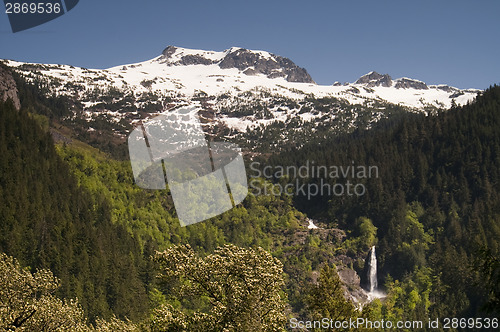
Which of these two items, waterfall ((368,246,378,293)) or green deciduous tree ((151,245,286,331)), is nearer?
green deciduous tree ((151,245,286,331))

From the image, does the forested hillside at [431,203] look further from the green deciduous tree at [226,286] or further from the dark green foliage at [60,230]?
the green deciduous tree at [226,286]

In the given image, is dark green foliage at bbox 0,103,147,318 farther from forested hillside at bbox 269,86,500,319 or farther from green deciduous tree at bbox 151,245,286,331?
green deciduous tree at bbox 151,245,286,331

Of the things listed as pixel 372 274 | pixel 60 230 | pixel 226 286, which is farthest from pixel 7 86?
pixel 226 286

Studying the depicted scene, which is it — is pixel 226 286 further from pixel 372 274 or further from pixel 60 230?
pixel 372 274

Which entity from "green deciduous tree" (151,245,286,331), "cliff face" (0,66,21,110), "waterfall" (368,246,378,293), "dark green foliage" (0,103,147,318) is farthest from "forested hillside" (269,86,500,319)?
"cliff face" (0,66,21,110)

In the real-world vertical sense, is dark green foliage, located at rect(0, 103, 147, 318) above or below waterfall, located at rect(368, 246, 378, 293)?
above

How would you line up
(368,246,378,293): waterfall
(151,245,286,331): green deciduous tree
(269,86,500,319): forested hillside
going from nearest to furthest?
(151,245,286,331): green deciduous tree
(269,86,500,319): forested hillside
(368,246,378,293): waterfall

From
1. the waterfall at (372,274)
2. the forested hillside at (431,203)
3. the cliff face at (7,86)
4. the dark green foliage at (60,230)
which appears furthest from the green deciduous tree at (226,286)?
the cliff face at (7,86)

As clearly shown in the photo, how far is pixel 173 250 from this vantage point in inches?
939

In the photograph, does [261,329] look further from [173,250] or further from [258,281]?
[173,250]

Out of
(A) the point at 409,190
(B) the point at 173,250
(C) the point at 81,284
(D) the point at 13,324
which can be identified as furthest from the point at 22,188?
(A) the point at 409,190

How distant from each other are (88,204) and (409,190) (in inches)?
4495

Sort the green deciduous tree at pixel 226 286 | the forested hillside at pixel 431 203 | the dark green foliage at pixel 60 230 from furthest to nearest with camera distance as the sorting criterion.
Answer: the forested hillside at pixel 431 203 < the dark green foliage at pixel 60 230 < the green deciduous tree at pixel 226 286

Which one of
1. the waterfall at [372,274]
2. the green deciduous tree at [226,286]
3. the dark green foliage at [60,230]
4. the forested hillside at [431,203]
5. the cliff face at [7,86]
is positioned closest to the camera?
the green deciduous tree at [226,286]
